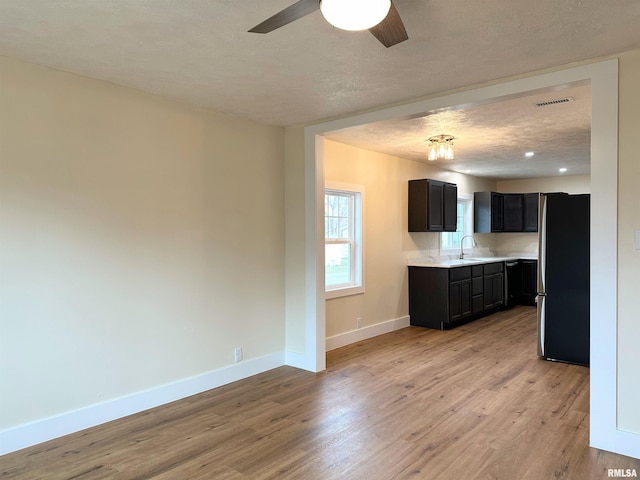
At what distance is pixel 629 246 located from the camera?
2.56m

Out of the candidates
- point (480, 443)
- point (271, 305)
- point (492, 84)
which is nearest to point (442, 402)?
point (480, 443)

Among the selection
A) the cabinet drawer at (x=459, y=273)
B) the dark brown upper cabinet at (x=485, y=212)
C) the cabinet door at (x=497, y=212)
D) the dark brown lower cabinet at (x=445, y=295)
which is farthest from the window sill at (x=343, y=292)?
the cabinet door at (x=497, y=212)

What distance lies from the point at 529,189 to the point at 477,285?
3.05 m

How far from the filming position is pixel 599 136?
8.62 feet

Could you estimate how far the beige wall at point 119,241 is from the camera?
2.71m

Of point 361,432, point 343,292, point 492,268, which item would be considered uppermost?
point 492,268

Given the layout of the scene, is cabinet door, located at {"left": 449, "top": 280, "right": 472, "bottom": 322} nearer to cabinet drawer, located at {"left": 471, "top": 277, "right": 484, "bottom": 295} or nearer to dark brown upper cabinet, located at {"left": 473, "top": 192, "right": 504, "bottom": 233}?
cabinet drawer, located at {"left": 471, "top": 277, "right": 484, "bottom": 295}

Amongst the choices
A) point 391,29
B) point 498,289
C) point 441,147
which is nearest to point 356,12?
point 391,29

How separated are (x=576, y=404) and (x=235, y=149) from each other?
3597mm

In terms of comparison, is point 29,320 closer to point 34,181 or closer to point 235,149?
point 34,181

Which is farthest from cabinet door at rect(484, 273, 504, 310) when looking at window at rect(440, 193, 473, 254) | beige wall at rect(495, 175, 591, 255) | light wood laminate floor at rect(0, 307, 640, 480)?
light wood laminate floor at rect(0, 307, 640, 480)

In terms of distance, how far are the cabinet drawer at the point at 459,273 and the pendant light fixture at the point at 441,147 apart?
189cm

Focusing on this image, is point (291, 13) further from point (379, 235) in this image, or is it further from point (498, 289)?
point (498, 289)

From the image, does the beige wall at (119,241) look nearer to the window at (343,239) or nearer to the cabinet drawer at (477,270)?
the window at (343,239)
